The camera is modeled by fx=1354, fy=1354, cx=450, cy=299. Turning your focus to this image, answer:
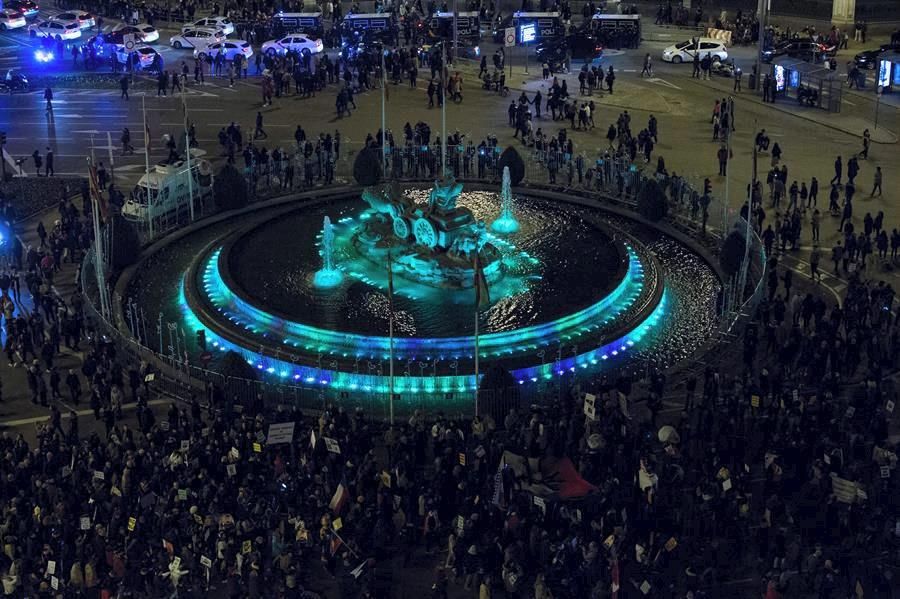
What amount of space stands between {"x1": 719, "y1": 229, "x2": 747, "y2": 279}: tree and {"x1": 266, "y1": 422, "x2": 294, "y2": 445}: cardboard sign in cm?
1837

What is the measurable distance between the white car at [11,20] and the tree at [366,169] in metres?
47.0

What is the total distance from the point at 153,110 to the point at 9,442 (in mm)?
40808

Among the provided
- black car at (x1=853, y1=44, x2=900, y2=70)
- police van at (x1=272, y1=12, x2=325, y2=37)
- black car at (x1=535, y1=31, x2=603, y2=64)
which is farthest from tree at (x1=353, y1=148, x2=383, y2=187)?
black car at (x1=853, y1=44, x2=900, y2=70)

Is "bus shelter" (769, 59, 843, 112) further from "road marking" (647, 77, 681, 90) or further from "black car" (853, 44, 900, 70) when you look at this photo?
"road marking" (647, 77, 681, 90)

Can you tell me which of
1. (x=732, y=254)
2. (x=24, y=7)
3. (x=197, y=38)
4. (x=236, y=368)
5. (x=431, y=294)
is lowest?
(x=236, y=368)

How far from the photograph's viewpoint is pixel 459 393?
37.4 meters

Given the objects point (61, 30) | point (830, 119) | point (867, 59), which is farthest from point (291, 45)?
point (867, 59)

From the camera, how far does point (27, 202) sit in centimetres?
5509

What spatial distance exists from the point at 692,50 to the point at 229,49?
90.5 feet

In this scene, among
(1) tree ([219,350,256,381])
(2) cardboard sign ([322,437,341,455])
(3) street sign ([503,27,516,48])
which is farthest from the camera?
(3) street sign ([503,27,516,48])

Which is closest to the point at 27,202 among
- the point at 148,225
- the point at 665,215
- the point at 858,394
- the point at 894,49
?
the point at 148,225

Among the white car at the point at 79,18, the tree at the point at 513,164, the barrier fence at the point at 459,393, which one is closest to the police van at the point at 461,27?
the barrier fence at the point at 459,393

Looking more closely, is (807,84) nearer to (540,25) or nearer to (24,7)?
(540,25)

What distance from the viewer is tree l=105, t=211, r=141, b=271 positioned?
153ft
